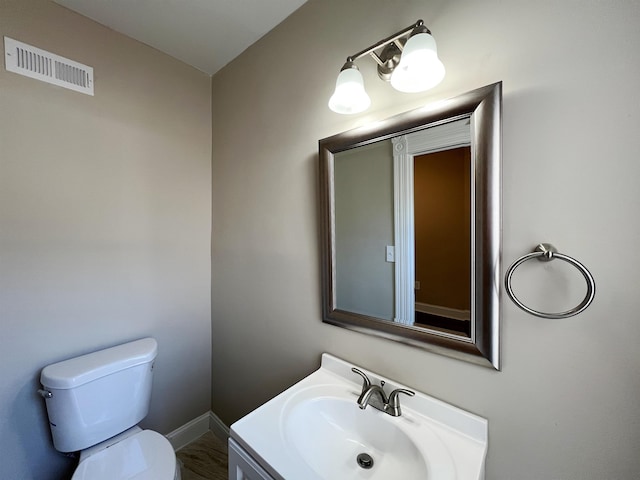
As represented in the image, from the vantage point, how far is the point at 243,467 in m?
0.75

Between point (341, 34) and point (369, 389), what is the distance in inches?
54.1

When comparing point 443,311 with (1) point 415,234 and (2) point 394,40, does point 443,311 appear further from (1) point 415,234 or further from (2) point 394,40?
(2) point 394,40

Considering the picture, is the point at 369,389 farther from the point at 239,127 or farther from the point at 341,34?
the point at 239,127

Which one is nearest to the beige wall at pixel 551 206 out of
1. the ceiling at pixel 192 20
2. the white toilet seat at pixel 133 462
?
the ceiling at pixel 192 20

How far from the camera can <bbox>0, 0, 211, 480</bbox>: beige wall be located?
1140 millimetres

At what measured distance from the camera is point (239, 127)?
157 centimetres

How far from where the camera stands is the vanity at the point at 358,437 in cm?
69

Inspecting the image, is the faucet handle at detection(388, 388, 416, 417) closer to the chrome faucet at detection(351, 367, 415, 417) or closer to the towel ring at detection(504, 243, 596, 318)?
the chrome faucet at detection(351, 367, 415, 417)

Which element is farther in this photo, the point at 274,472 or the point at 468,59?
the point at 468,59

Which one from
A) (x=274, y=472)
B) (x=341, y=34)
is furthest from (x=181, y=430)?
(x=341, y=34)

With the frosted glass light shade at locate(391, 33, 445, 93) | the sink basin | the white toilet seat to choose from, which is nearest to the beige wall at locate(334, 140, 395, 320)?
the frosted glass light shade at locate(391, 33, 445, 93)

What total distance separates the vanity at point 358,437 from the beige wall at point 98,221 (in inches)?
43.0

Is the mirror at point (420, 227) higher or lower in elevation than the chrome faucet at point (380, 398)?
higher

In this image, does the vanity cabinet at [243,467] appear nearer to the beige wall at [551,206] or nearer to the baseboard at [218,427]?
the beige wall at [551,206]
